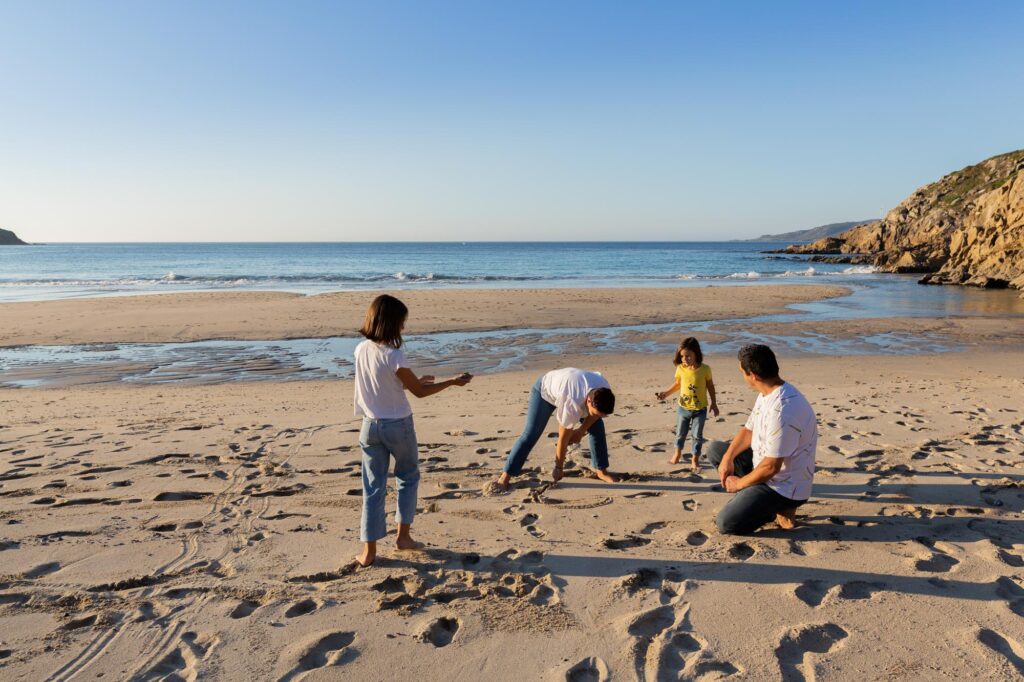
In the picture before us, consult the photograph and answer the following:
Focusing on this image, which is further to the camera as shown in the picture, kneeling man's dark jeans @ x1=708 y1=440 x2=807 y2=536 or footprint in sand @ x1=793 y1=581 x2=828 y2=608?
kneeling man's dark jeans @ x1=708 y1=440 x2=807 y2=536

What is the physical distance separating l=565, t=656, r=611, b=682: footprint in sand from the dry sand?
1cm

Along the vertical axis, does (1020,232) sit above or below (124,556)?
above

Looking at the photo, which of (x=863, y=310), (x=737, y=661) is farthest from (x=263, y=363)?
(x=863, y=310)

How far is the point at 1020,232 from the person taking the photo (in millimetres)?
30688

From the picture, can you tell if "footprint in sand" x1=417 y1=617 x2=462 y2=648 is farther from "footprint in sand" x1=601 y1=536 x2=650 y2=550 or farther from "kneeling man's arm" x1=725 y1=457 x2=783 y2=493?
"kneeling man's arm" x1=725 y1=457 x2=783 y2=493

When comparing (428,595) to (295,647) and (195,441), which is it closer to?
(295,647)

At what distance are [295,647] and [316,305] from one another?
20.9 metres

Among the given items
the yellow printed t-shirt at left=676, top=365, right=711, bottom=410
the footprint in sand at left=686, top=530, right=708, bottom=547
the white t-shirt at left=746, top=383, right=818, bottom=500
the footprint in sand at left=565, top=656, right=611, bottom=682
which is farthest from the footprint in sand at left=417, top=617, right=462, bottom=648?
the yellow printed t-shirt at left=676, top=365, right=711, bottom=410

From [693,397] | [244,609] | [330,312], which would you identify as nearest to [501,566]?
[244,609]

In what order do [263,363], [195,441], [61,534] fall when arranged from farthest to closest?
[263,363], [195,441], [61,534]

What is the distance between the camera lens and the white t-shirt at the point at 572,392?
17.1 feet

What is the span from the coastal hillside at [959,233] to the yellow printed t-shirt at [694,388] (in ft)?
94.1

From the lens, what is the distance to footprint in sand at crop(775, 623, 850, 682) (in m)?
3.04

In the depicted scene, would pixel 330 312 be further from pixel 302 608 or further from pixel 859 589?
pixel 859 589
